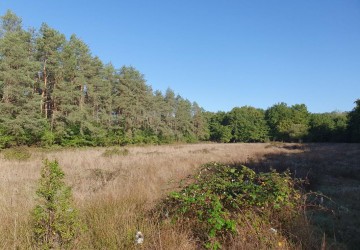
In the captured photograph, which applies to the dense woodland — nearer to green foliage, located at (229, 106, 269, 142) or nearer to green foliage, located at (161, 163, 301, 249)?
green foliage, located at (229, 106, 269, 142)

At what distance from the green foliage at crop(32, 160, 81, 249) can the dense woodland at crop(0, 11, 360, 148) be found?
82.6ft

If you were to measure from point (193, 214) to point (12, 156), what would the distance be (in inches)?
547

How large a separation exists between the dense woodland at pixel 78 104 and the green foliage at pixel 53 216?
25179 millimetres

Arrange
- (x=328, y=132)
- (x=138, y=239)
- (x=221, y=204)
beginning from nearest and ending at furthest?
1. (x=138, y=239)
2. (x=221, y=204)
3. (x=328, y=132)

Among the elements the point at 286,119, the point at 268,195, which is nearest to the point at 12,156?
the point at 268,195

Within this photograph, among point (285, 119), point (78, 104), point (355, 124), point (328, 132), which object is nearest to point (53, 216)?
point (78, 104)

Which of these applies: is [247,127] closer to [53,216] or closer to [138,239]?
[138,239]

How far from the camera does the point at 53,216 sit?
313 cm

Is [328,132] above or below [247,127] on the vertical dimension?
below

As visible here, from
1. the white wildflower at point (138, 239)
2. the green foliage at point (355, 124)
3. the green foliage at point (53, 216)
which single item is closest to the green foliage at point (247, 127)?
the green foliage at point (355, 124)

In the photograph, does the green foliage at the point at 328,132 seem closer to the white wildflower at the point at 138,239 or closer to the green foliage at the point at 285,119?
the green foliage at the point at 285,119

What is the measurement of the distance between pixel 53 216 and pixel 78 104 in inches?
1394

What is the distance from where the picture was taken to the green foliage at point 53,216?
3.06 metres

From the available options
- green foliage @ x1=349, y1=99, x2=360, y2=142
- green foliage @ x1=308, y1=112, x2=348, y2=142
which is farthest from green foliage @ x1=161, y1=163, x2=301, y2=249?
green foliage @ x1=308, y1=112, x2=348, y2=142
